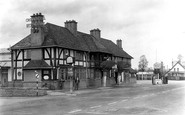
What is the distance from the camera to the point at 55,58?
36688mm

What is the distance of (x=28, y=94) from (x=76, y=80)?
1107cm

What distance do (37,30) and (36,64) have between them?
4324mm

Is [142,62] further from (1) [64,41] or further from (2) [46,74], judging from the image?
(2) [46,74]

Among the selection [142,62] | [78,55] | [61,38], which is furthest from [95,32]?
[142,62]

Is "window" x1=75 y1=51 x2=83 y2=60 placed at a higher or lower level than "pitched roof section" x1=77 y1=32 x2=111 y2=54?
lower

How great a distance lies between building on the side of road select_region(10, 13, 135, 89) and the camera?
36.8 m

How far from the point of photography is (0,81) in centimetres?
4306

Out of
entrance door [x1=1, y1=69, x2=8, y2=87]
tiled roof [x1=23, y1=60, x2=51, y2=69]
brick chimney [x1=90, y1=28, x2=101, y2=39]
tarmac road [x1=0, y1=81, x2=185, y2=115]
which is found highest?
brick chimney [x1=90, y1=28, x2=101, y2=39]

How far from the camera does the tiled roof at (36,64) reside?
119 feet

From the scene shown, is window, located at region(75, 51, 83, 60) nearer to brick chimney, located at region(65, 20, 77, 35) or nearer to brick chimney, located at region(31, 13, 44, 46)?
brick chimney, located at region(65, 20, 77, 35)

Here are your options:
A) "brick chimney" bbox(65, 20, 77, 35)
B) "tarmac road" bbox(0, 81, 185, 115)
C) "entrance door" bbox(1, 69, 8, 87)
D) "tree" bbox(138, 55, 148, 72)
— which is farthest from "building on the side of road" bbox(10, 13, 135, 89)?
"tree" bbox(138, 55, 148, 72)

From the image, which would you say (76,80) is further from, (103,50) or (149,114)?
(149,114)

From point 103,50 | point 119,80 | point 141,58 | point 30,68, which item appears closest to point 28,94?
point 30,68

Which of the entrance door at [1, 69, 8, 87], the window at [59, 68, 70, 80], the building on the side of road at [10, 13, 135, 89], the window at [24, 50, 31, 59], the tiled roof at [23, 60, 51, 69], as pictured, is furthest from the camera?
the entrance door at [1, 69, 8, 87]
